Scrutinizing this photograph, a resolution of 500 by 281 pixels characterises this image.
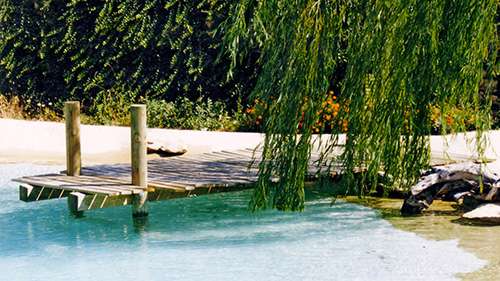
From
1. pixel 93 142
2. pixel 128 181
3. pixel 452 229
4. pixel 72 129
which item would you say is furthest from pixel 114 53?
pixel 452 229

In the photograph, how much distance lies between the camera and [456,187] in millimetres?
6988

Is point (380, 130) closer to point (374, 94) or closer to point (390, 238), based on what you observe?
point (374, 94)

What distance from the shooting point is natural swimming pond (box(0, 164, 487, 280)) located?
4.83 m

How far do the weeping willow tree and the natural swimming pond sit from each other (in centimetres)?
75

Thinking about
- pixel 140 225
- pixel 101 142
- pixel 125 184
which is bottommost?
pixel 140 225

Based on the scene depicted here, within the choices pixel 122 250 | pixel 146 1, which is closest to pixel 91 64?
pixel 146 1

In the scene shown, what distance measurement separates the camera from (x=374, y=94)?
426 cm

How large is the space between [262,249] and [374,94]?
1.89 metres

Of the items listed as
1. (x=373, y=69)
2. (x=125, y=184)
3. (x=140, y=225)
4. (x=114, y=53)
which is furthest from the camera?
(x=114, y=53)

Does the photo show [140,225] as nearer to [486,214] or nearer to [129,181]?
[129,181]

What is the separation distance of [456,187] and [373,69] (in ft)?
11.0

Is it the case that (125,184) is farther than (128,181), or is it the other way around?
(128,181)

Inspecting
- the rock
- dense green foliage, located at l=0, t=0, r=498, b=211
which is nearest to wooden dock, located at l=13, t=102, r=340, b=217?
dense green foliage, located at l=0, t=0, r=498, b=211

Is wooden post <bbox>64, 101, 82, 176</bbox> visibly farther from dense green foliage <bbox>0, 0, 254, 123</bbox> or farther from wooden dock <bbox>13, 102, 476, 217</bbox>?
dense green foliage <bbox>0, 0, 254, 123</bbox>
